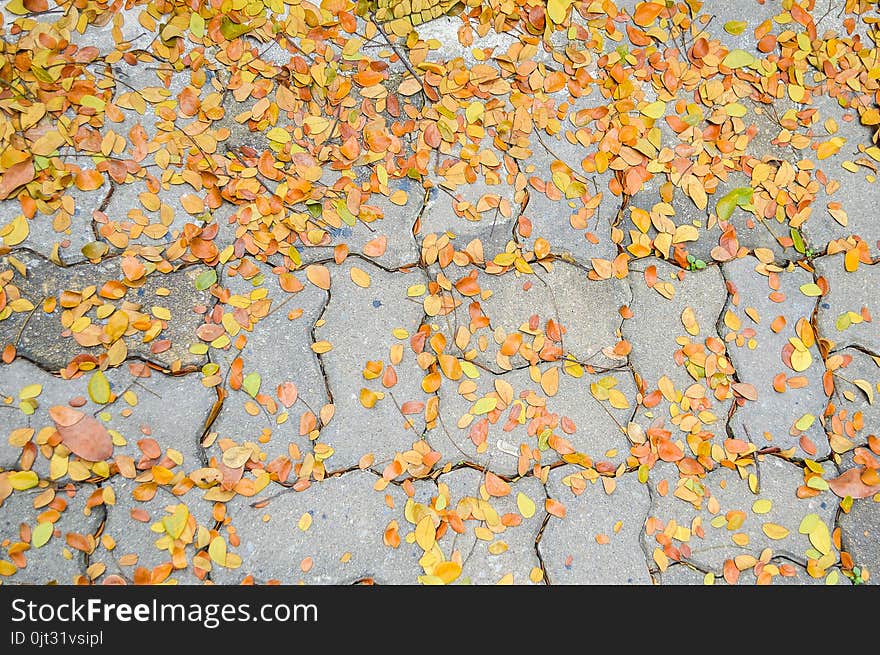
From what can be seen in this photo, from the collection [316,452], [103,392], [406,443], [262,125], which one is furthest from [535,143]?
[103,392]

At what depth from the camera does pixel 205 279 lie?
167 cm

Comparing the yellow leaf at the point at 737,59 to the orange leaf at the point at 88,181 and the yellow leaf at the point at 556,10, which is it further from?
the orange leaf at the point at 88,181

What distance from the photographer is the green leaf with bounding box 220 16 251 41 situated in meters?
1.86

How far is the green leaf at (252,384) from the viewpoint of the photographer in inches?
62.9

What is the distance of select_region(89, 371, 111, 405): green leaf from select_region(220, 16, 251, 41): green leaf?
3.47ft

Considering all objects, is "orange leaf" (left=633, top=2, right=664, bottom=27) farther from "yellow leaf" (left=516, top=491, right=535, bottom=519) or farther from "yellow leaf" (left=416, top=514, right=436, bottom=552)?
"yellow leaf" (left=416, top=514, right=436, bottom=552)

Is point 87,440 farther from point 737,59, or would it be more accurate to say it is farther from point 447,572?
point 737,59

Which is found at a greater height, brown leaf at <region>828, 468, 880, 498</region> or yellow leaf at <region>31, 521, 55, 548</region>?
brown leaf at <region>828, 468, 880, 498</region>

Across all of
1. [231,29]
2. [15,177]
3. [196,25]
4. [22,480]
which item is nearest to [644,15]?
[231,29]

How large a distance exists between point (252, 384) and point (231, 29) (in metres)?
1.08

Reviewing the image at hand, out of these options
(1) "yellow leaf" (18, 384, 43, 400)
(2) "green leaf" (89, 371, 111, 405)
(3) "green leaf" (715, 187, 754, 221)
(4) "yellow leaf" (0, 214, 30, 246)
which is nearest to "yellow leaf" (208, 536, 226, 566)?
(2) "green leaf" (89, 371, 111, 405)
